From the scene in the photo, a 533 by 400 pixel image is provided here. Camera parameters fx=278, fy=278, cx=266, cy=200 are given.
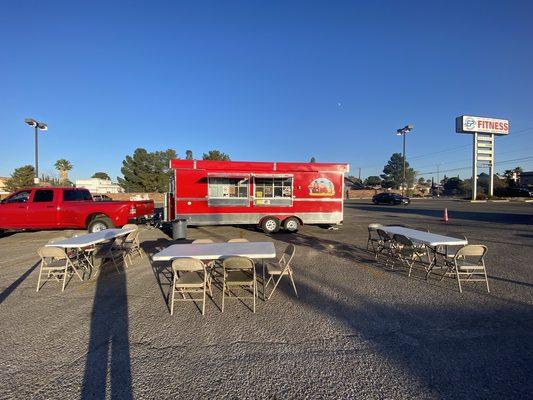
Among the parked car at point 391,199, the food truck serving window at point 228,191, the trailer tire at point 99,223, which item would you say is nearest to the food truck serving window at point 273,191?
the food truck serving window at point 228,191

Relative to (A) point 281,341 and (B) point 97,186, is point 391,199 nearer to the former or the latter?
(A) point 281,341

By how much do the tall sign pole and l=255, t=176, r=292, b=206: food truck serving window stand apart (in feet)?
125

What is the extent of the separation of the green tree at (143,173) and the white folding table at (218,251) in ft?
145

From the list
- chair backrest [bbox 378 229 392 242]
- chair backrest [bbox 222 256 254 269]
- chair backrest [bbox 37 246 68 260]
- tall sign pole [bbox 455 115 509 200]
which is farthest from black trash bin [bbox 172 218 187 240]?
tall sign pole [bbox 455 115 509 200]

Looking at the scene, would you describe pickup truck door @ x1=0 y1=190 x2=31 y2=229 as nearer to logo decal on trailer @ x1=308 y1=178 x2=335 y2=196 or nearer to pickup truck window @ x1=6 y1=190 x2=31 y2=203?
pickup truck window @ x1=6 y1=190 x2=31 y2=203

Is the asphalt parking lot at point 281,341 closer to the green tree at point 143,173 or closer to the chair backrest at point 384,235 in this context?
the chair backrest at point 384,235

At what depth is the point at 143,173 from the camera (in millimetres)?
46594

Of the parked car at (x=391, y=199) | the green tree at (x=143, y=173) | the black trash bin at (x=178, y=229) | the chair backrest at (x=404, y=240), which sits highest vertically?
the green tree at (x=143, y=173)

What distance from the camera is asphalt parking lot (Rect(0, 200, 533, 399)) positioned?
2619 mm

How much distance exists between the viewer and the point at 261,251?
472 centimetres

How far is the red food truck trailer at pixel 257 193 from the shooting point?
11062mm

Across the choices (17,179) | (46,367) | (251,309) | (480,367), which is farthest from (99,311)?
(17,179)

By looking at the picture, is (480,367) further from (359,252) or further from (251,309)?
(359,252)

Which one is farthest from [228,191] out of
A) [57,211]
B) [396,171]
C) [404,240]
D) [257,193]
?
[396,171]
